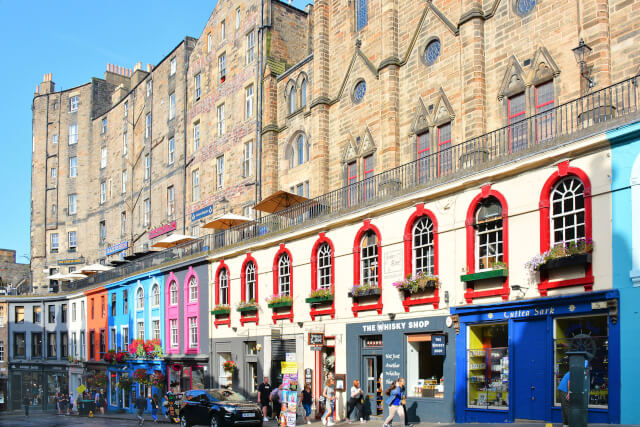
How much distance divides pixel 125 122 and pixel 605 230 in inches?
1841

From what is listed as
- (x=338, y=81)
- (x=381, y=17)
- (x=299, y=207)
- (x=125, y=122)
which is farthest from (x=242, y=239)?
(x=125, y=122)

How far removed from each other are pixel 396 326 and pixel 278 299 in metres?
7.45

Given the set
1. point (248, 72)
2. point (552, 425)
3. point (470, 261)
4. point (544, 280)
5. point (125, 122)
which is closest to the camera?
point (552, 425)

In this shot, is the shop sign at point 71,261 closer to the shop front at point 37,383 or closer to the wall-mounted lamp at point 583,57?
the shop front at point 37,383

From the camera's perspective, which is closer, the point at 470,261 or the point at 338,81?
the point at 470,261

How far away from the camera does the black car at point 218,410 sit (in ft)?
75.2

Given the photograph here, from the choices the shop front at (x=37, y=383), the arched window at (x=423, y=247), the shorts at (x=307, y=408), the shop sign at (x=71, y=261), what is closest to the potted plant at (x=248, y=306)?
the shorts at (x=307, y=408)

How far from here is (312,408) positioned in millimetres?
27516

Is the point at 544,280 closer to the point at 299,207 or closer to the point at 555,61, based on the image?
the point at 555,61

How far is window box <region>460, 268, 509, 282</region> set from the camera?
768 inches

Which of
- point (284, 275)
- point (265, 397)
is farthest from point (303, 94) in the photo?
point (265, 397)

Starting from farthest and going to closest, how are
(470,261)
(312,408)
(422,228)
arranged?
(312,408) < (422,228) < (470,261)

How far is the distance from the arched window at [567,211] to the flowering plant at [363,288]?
742 cm

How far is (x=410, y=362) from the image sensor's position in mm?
23062
